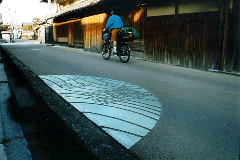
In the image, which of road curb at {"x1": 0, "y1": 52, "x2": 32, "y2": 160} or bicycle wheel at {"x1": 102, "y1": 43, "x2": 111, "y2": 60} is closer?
road curb at {"x1": 0, "y1": 52, "x2": 32, "y2": 160}

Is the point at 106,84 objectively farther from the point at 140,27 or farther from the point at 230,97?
the point at 140,27

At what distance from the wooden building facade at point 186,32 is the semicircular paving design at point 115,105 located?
12.3 ft

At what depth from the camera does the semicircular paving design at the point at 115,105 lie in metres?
2.64

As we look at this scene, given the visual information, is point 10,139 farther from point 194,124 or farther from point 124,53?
point 124,53

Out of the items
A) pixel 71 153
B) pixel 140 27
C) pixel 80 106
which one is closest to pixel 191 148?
pixel 71 153

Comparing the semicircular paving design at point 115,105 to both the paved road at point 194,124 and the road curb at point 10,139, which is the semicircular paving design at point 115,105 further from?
the road curb at point 10,139

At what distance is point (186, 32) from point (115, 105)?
5.90 m

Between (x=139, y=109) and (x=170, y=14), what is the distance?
6874 millimetres

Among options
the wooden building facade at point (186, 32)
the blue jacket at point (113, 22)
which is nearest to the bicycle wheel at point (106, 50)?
the blue jacket at point (113, 22)

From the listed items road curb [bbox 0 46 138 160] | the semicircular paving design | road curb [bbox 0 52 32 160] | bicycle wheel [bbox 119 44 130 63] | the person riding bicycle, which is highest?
the person riding bicycle

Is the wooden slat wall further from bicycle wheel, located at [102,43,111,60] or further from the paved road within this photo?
the paved road

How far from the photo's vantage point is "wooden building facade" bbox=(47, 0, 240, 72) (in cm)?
700

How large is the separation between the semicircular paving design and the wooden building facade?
3.76 m

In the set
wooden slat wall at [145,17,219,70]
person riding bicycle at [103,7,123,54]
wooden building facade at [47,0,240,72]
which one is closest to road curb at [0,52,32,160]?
wooden building facade at [47,0,240,72]
